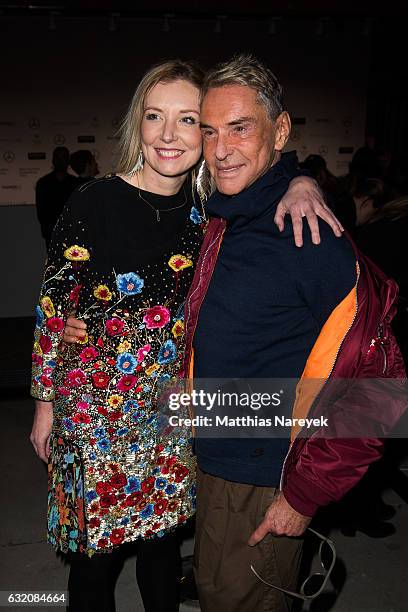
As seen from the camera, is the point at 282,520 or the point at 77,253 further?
the point at 77,253

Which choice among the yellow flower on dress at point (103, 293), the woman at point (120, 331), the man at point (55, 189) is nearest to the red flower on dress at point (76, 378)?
the woman at point (120, 331)

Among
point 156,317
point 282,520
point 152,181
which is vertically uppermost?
point 152,181

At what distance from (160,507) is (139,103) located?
1.17 m

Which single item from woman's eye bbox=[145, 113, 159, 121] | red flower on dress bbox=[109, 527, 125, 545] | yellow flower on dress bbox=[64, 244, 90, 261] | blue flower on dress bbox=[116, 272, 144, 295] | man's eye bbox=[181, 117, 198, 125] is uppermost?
woman's eye bbox=[145, 113, 159, 121]

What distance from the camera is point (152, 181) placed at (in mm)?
1674

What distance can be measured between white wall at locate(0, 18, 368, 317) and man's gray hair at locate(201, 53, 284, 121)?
551cm

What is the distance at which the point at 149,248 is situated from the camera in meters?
1.63

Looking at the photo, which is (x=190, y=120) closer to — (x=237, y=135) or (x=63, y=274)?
(x=237, y=135)

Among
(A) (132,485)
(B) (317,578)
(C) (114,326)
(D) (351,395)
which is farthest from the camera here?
(B) (317,578)

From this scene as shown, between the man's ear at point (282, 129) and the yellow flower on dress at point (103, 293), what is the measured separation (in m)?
0.58

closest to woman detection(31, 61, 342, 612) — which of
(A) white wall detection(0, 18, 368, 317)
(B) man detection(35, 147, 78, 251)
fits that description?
(B) man detection(35, 147, 78, 251)

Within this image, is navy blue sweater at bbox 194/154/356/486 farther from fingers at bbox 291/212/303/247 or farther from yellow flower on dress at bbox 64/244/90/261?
yellow flower on dress at bbox 64/244/90/261

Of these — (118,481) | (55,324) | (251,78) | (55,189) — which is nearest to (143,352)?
(55,324)

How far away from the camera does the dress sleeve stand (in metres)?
1.62
